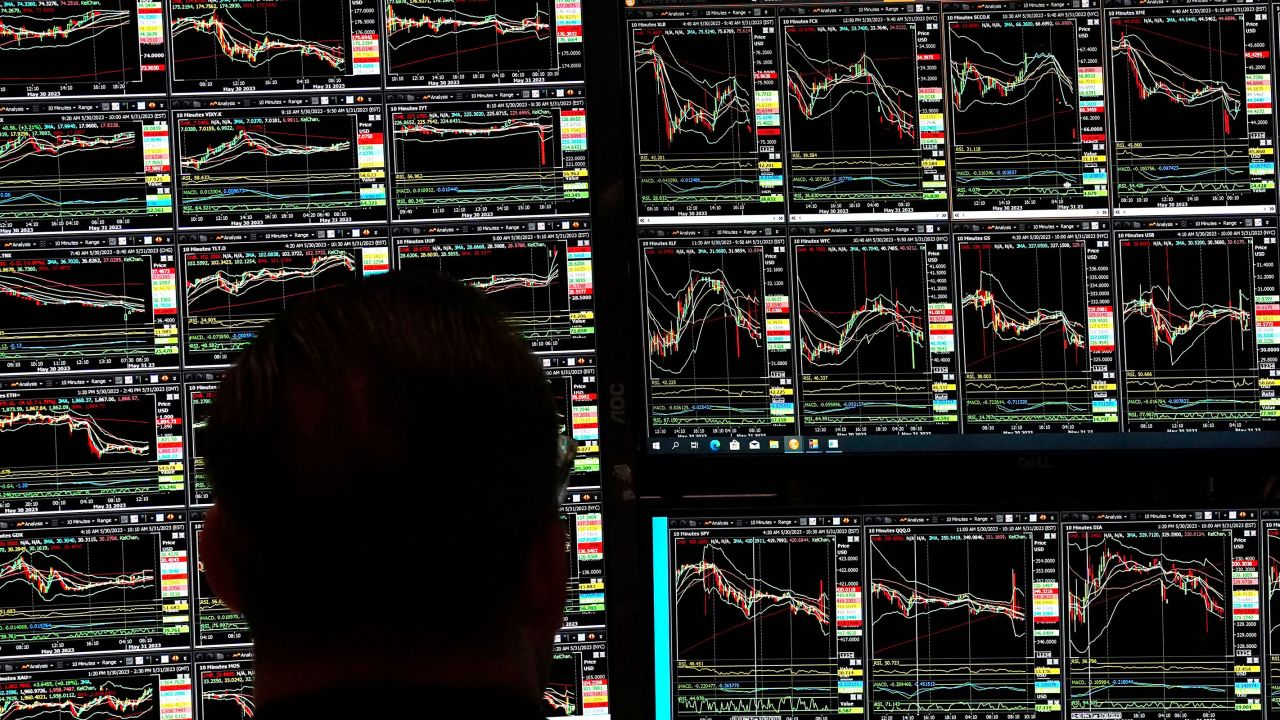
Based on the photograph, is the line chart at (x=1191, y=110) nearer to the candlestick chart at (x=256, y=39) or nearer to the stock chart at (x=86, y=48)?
the candlestick chart at (x=256, y=39)

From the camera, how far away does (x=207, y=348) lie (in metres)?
2.25

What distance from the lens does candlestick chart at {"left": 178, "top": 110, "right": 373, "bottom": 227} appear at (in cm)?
225

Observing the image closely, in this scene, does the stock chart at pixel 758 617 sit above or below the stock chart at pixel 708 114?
below

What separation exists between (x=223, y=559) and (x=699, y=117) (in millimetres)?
1533

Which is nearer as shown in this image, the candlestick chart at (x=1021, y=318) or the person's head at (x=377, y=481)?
the person's head at (x=377, y=481)

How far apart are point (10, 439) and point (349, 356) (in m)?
1.66

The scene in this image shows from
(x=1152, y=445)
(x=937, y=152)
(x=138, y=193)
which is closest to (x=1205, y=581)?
(x=1152, y=445)

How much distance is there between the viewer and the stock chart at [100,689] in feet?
7.25

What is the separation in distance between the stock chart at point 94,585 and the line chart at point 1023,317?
60.4 inches

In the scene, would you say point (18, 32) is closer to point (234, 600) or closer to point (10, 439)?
point (10, 439)

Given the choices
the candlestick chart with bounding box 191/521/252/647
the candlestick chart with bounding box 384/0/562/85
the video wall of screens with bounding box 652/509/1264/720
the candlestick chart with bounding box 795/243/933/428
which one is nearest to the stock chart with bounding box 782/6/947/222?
the candlestick chart with bounding box 795/243/933/428

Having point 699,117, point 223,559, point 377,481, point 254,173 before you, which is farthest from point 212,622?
point 377,481

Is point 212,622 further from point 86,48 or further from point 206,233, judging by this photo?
point 86,48

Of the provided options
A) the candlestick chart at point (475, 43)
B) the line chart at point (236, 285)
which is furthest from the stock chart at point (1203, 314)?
the line chart at point (236, 285)
